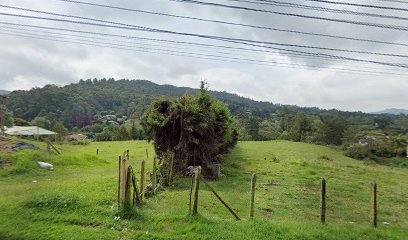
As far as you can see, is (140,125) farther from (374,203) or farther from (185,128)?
(374,203)

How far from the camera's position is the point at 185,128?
2044 cm

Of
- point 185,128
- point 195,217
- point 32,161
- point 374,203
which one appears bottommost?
point 195,217

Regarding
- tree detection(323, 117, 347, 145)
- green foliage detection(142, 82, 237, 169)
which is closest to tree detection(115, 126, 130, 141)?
tree detection(323, 117, 347, 145)

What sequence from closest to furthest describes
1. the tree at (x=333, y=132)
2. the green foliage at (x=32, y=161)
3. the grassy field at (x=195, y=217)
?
1. the grassy field at (x=195, y=217)
2. the green foliage at (x=32, y=161)
3. the tree at (x=333, y=132)

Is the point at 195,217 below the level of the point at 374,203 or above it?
below

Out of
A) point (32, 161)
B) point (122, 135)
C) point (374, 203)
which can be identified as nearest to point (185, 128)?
point (32, 161)

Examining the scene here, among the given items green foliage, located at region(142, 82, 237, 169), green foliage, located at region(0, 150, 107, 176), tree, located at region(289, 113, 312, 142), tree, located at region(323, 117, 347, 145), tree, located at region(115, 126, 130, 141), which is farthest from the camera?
tree, located at region(289, 113, 312, 142)

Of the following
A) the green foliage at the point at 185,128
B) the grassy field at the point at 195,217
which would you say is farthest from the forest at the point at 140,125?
the grassy field at the point at 195,217

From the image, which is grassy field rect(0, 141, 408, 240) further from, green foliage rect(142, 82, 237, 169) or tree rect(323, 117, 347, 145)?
tree rect(323, 117, 347, 145)

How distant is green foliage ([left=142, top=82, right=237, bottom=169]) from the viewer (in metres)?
20.6

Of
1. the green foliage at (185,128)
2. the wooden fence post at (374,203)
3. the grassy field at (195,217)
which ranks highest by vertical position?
the green foliage at (185,128)

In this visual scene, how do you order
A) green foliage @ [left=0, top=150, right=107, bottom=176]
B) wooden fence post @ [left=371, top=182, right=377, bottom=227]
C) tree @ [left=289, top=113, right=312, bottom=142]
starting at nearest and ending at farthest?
wooden fence post @ [left=371, top=182, right=377, bottom=227] → green foliage @ [left=0, top=150, right=107, bottom=176] → tree @ [left=289, top=113, right=312, bottom=142]

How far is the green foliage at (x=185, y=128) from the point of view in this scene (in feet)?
67.7

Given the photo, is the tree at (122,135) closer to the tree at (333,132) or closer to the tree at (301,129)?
the tree at (301,129)
